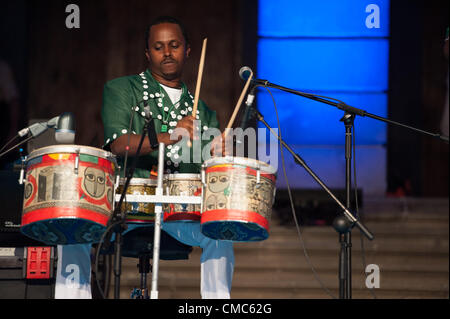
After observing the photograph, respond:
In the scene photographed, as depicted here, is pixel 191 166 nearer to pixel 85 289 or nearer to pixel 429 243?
pixel 85 289

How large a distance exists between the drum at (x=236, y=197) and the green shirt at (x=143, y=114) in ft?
1.28

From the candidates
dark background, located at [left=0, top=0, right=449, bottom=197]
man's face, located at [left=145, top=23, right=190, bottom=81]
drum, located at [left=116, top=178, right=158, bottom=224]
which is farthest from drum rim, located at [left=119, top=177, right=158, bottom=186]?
dark background, located at [left=0, top=0, right=449, bottom=197]

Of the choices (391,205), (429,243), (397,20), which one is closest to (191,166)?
(429,243)

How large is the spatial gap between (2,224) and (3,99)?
4133 mm

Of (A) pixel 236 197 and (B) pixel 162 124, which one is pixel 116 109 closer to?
(B) pixel 162 124

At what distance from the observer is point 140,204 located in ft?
11.2

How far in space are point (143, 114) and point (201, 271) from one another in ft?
2.87

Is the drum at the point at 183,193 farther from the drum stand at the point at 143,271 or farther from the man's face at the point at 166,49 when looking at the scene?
the man's face at the point at 166,49

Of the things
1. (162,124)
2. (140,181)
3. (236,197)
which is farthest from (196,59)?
(236,197)

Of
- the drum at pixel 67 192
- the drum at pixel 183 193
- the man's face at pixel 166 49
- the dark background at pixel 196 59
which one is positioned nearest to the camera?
the drum at pixel 67 192

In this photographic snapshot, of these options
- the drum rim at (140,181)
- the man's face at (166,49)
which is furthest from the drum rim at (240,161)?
the man's face at (166,49)

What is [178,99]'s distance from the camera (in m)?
3.90

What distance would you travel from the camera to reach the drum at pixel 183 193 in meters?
3.40

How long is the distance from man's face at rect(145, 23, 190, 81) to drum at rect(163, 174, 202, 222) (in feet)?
2.41
